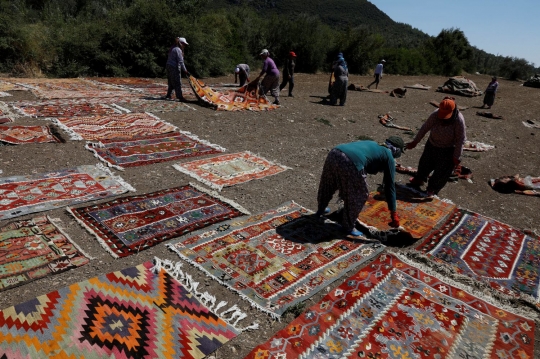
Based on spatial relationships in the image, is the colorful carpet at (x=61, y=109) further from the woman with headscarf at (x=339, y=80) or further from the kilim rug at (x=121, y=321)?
the woman with headscarf at (x=339, y=80)

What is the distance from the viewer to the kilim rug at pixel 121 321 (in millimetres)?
2443

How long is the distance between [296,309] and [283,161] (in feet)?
13.9

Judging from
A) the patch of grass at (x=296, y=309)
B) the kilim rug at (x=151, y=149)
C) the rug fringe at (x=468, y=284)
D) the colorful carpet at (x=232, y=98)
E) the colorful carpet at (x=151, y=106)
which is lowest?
the patch of grass at (x=296, y=309)

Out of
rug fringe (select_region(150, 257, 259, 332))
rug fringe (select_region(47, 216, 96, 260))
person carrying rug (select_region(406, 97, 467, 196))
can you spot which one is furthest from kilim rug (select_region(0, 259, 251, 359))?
person carrying rug (select_region(406, 97, 467, 196))

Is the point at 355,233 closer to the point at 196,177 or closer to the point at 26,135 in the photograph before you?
the point at 196,177

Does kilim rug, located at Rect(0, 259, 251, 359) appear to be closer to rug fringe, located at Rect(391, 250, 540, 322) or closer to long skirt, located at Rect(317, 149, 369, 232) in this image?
long skirt, located at Rect(317, 149, 369, 232)

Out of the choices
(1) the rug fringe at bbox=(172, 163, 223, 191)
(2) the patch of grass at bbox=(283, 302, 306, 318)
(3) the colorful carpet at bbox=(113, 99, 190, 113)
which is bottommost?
(2) the patch of grass at bbox=(283, 302, 306, 318)

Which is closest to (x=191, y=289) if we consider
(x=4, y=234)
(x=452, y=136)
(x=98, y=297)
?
(x=98, y=297)

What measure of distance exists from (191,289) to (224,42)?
19024 millimetres

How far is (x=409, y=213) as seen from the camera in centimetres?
525

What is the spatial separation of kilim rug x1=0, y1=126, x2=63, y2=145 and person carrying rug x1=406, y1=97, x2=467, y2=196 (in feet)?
20.3

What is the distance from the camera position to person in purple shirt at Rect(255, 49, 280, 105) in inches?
434

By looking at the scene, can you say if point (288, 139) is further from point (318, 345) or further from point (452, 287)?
point (318, 345)

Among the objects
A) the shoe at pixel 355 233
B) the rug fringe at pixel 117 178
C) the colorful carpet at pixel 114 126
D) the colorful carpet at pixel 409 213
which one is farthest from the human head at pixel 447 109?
the colorful carpet at pixel 114 126
